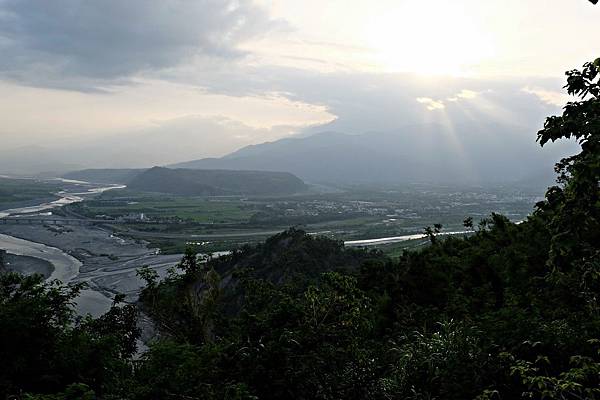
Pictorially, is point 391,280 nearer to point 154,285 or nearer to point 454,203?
point 154,285

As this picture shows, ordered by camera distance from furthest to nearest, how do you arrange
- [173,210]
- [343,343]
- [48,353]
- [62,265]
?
[173,210] < [62,265] < [48,353] < [343,343]

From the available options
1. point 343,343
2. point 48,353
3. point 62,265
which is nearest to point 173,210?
point 62,265

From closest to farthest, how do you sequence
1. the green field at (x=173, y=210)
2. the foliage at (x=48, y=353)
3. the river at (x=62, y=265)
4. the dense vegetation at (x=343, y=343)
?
the dense vegetation at (x=343, y=343)
the foliage at (x=48, y=353)
the river at (x=62, y=265)
the green field at (x=173, y=210)

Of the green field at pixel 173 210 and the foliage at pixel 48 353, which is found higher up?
the foliage at pixel 48 353

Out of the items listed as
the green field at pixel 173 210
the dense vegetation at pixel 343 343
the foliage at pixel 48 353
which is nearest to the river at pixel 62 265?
the foliage at pixel 48 353

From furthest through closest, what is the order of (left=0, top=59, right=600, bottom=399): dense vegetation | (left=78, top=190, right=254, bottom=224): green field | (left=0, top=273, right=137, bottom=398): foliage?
(left=78, top=190, right=254, bottom=224): green field, (left=0, top=273, right=137, bottom=398): foliage, (left=0, top=59, right=600, bottom=399): dense vegetation

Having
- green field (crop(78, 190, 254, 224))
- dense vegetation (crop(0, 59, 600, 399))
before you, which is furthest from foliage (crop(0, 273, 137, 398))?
green field (crop(78, 190, 254, 224))

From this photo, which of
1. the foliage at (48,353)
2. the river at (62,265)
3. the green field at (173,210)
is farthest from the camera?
the green field at (173,210)

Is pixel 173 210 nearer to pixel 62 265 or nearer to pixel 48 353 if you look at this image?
pixel 62 265

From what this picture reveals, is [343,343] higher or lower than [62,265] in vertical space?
higher

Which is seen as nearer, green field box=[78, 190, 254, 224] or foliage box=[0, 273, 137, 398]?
foliage box=[0, 273, 137, 398]

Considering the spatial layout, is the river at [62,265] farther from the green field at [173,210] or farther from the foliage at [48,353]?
the green field at [173,210]

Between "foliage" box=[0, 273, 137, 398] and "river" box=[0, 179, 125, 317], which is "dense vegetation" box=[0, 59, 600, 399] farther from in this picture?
"river" box=[0, 179, 125, 317]
